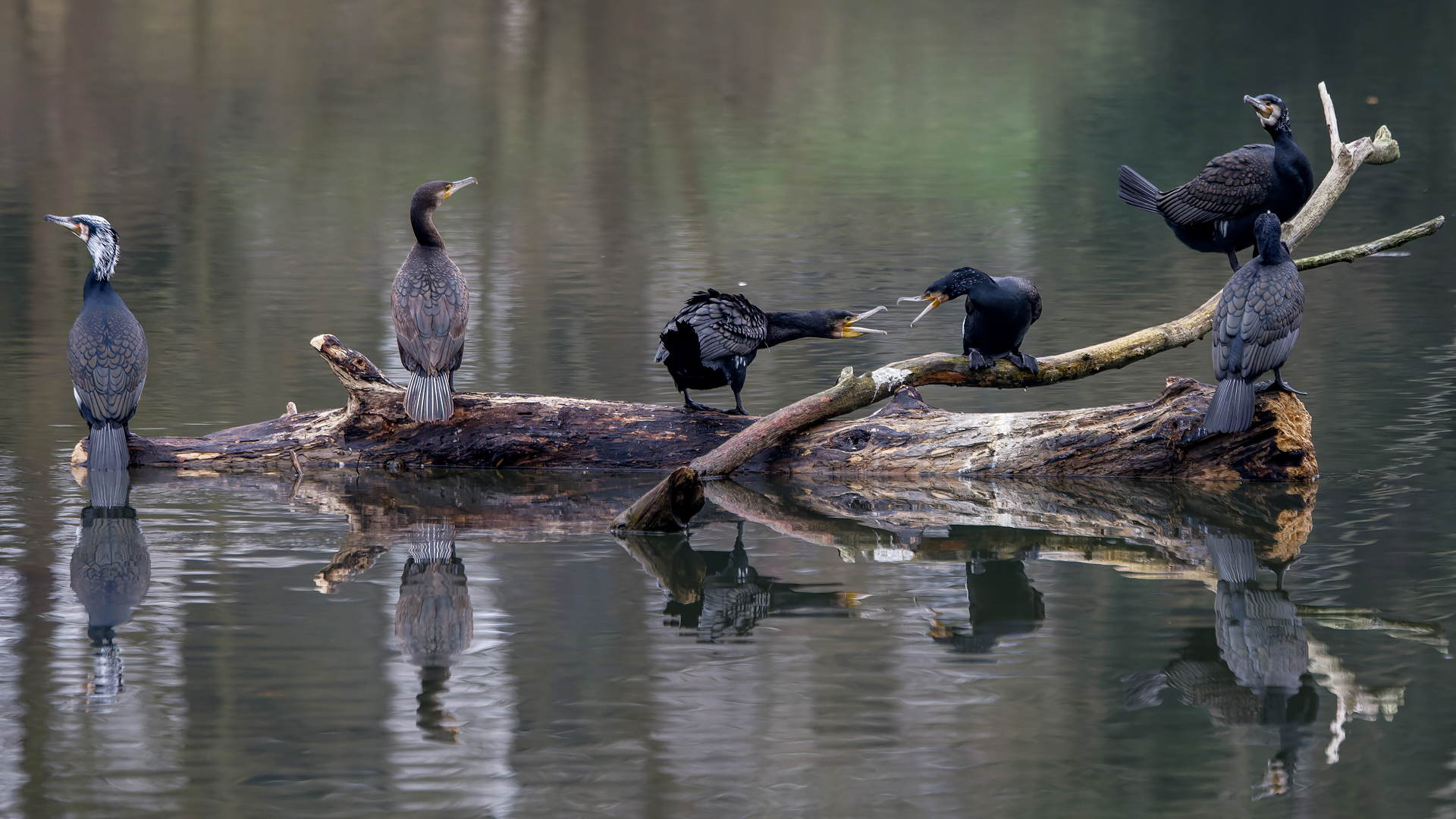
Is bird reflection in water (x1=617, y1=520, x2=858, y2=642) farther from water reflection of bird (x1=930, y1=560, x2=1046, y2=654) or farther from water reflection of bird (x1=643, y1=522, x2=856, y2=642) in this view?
water reflection of bird (x1=930, y1=560, x2=1046, y2=654)

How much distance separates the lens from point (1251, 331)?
6.46 metres

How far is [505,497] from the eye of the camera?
6.99 metres

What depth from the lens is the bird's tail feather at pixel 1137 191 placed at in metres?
7.97

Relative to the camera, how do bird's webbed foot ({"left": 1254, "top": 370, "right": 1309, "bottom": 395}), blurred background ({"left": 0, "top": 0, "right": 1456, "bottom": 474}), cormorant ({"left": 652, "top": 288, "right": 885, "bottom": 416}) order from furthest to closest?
blurred background ({"left": 0, "top": 0, "right": 1456, "bottom": 474}) → cormorant ({"left": 652, "top": 288, "right": 885, "bottom": 416}) → bird's webbed foot ({"left": 1254, "top": 370, "right": 1309, "bottom": 395})

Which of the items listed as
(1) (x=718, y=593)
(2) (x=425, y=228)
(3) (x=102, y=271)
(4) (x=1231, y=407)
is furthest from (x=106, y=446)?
(4) (x=1231, y=407)

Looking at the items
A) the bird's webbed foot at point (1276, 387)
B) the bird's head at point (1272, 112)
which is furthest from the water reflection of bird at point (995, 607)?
the bird's head at point (1272, 112)

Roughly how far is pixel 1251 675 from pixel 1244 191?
3475 mm

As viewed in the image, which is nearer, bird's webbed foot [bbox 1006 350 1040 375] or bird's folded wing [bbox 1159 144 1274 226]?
bird's webbed foot [bbox 1006 350 1040 375]

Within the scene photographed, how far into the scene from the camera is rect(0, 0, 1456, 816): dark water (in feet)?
13.0

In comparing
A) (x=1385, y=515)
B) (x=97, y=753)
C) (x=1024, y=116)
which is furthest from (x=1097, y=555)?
(x=1024, y=116)

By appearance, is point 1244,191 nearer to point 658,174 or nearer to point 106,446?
point 106,446

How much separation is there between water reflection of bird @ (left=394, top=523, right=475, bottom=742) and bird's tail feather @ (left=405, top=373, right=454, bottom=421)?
0.87 m

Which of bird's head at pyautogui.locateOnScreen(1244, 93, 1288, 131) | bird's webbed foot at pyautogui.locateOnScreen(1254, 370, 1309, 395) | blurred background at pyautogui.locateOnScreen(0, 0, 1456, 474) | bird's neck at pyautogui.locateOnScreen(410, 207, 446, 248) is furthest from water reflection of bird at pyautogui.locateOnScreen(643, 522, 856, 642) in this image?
bird's head at pyautogui.locateOnScreen(1244, 93, 1288, 131)

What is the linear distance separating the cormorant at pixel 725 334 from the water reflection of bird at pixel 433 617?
1.48 metres
